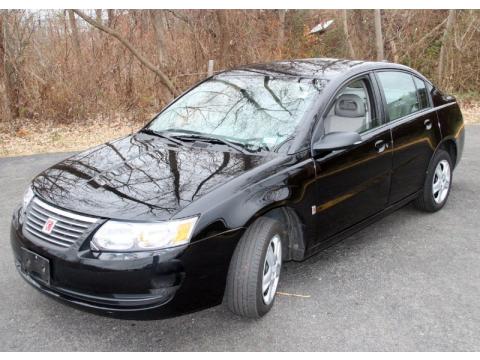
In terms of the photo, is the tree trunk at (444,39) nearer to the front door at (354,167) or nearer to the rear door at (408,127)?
the rear door at (408,127)

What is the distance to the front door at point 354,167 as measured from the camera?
3670 millimetres

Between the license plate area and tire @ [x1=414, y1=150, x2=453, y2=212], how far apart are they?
11.4 feet

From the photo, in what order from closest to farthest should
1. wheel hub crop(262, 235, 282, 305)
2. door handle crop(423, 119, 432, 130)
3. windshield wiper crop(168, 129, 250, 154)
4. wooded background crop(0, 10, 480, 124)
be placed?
wheel hub crop(262, 235, 282, 305)
windshield wiper crop(168, 129, 250, 154)
door handle crop(423, 119, 432, 130)
wooded background crop(0, 10, 480, 124)

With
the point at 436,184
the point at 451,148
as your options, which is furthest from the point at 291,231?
the point at 451,148

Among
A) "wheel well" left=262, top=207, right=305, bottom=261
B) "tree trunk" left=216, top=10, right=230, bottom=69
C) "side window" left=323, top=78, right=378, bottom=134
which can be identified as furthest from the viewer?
"tree trunk" left=216, top=10, right=230, bottom=69

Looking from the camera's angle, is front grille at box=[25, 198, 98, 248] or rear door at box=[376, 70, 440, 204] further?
rear door at box=[376, 70, 440, 204]

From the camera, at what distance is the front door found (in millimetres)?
3670

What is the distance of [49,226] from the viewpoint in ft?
9.78

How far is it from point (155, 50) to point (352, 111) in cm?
952

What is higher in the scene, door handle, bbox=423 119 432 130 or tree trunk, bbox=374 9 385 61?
tree trunk, bbox=374 9 385 61

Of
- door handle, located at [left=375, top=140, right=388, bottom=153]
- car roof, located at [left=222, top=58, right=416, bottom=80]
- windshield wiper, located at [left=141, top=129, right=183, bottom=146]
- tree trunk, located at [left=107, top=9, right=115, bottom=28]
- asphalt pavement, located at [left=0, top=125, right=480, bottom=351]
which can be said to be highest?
tree trunk, located at [left=107, top=9, right=115, bottom=28]

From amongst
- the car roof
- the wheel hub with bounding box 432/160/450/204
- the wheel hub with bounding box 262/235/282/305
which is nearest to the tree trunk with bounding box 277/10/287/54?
the wheel hub with bounding box 432/160/450/204

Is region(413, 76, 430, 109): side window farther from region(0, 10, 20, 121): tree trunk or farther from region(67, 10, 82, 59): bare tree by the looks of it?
region(0, 10, 20, 121): tree trunk
